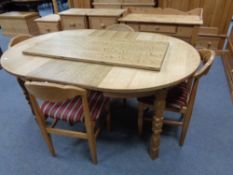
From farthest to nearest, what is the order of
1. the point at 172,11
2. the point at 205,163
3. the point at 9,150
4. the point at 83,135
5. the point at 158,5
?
the point at 158,5 → the point at 172,11 → the point at 9,150 → the point at 205,163 → the point at 83,135

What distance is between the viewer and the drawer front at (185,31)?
219 centimetres

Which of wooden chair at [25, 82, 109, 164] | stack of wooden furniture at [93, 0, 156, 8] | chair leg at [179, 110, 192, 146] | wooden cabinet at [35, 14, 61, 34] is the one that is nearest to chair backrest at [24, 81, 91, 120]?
wooden chair at [25, 82, 109, 164]

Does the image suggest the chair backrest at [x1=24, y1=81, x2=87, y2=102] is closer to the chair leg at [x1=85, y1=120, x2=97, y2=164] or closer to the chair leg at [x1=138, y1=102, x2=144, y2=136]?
the chair leg at [x1=85, y1=120, x2=97, y2=164]

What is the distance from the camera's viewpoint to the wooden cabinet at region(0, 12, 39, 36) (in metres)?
3.97

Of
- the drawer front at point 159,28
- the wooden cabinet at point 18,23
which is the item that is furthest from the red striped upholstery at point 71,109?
the wooden cabinet at point 18,23

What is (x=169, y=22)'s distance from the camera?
7.23 ft

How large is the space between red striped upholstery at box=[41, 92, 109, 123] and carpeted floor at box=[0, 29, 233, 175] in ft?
1.39

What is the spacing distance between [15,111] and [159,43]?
5.65 feet

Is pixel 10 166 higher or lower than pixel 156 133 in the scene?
lower

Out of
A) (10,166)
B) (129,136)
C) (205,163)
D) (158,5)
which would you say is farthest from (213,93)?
(10,166)

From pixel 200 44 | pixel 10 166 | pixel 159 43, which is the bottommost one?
pixel 10 166

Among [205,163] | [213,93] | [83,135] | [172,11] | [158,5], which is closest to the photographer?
[83,135]

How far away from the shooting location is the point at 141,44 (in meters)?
1.48

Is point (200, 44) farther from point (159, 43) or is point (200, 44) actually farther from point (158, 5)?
point (159, 43)
